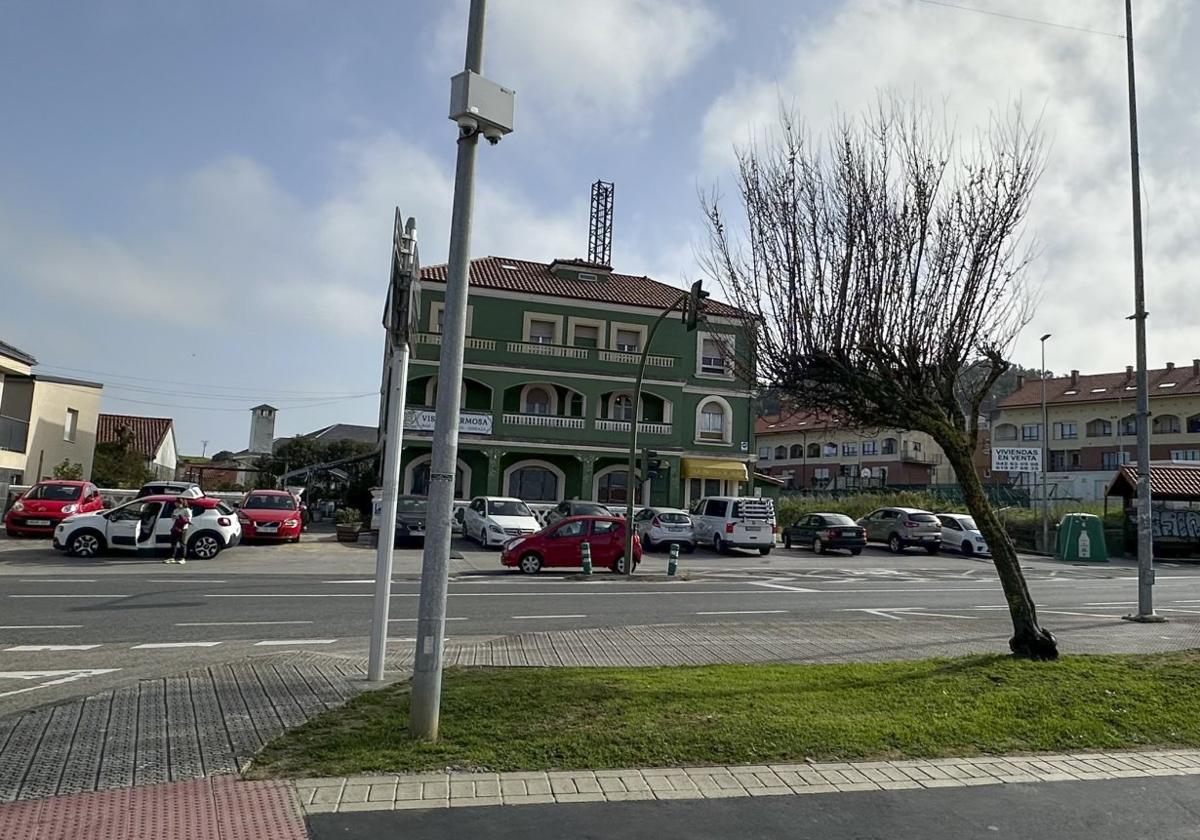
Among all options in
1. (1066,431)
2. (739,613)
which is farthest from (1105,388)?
(739,613)

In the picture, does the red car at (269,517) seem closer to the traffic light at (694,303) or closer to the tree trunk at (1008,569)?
the traffic light at (694,303)

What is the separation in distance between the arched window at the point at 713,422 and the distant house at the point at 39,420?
26609 millimetres

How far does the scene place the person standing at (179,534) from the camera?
21422 mm

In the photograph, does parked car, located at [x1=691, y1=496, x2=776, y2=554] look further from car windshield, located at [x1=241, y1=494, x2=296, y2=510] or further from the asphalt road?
the asphalt road

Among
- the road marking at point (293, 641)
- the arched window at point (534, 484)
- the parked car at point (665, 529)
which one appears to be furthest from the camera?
the arched window at point (534, 484)

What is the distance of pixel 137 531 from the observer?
21.5 metres

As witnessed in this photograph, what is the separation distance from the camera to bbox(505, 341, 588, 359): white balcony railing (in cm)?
3906

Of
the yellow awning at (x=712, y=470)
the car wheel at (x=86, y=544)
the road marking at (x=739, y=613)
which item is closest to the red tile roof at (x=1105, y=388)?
the yellow awning at (x=712, y=470)

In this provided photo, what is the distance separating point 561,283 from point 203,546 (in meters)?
24.4

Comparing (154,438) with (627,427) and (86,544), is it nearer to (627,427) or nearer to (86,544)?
(627,427)

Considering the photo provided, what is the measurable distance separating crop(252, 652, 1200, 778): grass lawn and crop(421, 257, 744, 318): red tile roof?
32.4 meters

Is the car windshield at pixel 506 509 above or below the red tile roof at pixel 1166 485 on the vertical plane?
below

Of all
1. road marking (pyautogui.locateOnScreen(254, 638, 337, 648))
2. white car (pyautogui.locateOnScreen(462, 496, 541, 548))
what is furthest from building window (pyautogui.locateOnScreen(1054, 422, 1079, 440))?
road marking (pyautogui.locateOnScreen(254, 638, 337, 648))

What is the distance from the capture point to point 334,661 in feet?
29.4
